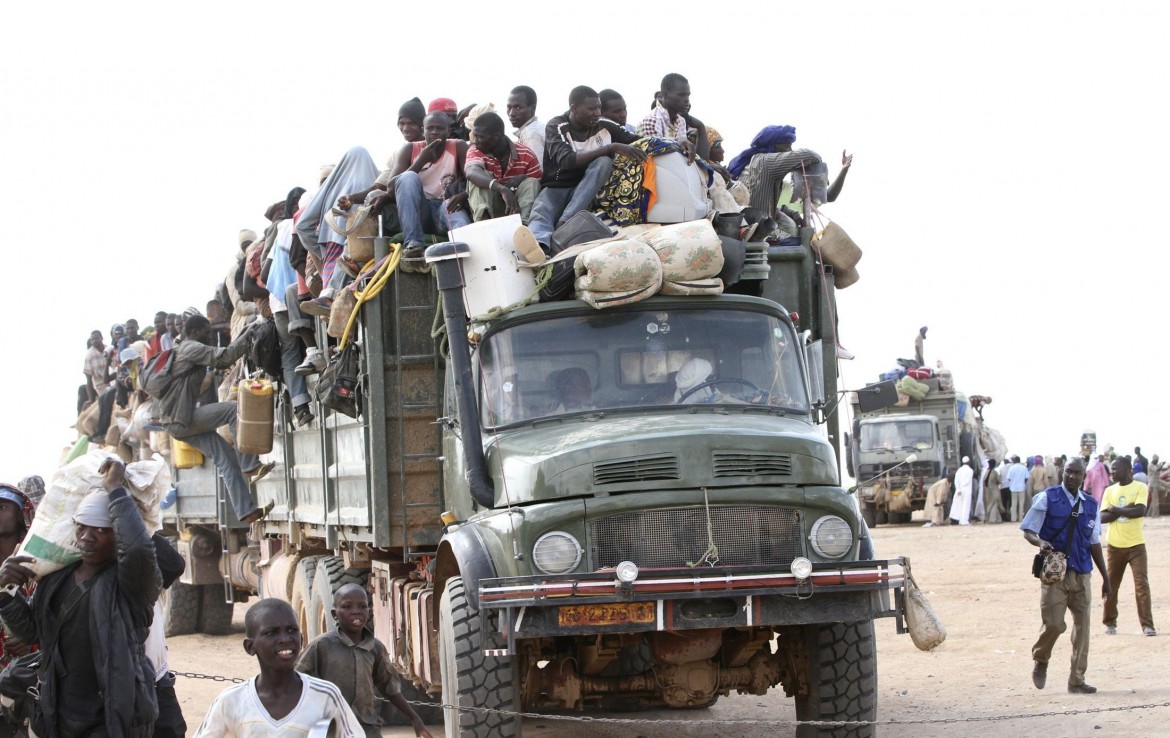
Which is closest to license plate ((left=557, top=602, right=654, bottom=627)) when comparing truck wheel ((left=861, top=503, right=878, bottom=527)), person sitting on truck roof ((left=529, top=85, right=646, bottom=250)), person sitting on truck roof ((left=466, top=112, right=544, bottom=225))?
person sitting on truck roof ((left=529, top=85, right=646, bottom=250))

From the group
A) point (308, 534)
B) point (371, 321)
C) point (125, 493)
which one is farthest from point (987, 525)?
point (125, 493)

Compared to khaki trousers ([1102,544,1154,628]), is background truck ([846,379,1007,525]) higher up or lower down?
higher up

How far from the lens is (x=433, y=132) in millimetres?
10273

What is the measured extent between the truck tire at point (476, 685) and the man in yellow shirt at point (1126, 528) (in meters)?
7.30

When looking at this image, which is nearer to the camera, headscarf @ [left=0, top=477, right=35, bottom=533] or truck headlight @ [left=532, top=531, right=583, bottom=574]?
headscarf @ [left=0, top=477, right=35, bottom=533]

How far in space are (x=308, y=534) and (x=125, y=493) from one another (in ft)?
22.0

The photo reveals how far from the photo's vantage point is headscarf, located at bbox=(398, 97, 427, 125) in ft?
36.6

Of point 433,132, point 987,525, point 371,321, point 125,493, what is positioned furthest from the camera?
point 987,525

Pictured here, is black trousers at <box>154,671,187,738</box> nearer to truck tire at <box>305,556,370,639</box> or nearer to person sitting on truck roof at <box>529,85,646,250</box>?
person sitting on truck roof at <box>529,85,646,250</box>

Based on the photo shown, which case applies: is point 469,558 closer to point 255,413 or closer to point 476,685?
point 476,685

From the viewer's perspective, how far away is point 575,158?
9.20m

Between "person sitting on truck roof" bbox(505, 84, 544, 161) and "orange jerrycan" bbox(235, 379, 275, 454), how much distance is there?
3.78 metres

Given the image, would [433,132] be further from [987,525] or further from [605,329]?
[987,525]

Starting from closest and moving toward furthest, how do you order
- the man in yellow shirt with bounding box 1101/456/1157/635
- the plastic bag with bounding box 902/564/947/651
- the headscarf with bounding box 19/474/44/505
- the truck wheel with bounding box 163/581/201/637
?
the plastic bag with bounding box 902/564/947/651
the headscarf with bounding box 19/474/44/505
the man in yellow shirt with bounding box 1101/456/1157/635
the truck wheel with bounding box 163/581/201/637
